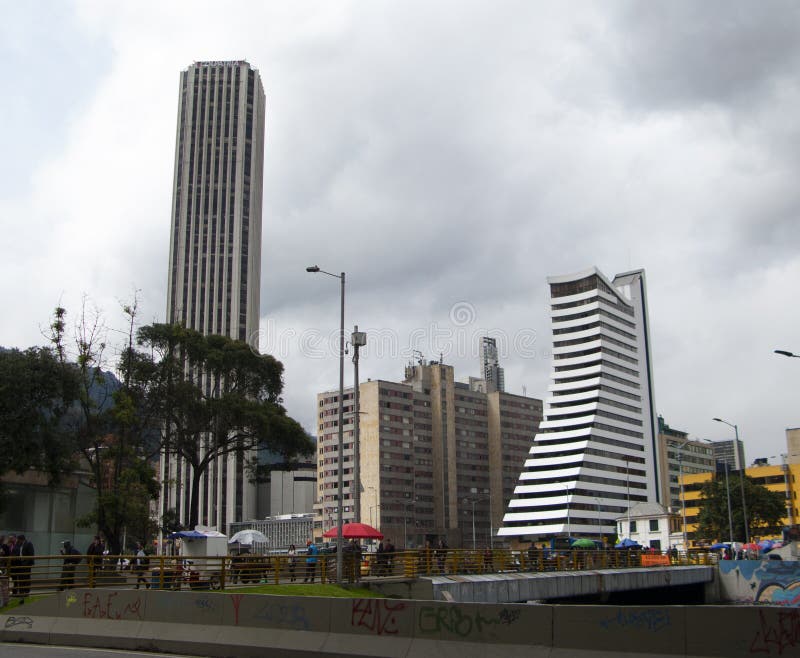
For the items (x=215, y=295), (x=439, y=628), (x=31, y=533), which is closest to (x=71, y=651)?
(x=439, y=628)

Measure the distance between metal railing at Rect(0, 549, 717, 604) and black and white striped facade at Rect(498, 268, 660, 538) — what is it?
106183 millimetres

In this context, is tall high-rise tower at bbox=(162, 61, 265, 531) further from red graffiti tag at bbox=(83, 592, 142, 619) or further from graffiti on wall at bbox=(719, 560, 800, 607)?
red graffiti tag at bbox=(83, 592, 142, 619)

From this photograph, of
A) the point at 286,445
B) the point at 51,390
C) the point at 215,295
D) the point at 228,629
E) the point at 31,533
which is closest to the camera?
the point at 228,629

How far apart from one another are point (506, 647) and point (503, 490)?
17557cm

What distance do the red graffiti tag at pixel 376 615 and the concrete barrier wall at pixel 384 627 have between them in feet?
0.06

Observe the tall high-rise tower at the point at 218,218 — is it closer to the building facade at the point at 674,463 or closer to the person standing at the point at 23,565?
the building facade at the point at 674,463

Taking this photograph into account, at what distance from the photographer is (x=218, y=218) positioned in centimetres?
15200

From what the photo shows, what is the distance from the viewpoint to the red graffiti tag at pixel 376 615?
14.1 meters

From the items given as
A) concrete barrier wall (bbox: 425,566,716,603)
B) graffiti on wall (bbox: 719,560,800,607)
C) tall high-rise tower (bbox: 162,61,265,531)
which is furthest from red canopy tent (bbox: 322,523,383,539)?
tall high-rise tower (bbox: 162,61,265,531)

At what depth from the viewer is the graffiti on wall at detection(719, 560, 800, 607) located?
55.2 m

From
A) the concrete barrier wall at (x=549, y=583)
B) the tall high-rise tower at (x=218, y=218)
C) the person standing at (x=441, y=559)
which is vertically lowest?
the concrete barrier wall at (x=549, y=583)

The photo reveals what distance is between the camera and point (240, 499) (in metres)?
159

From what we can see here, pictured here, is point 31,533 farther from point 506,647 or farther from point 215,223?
point 215,223

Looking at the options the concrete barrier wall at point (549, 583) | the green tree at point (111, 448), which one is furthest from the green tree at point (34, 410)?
the concrete barrier wall at point (549, 583)
